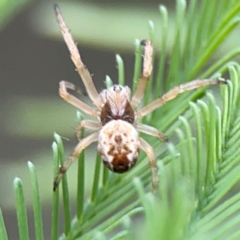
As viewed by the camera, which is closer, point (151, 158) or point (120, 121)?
point (151, 158)

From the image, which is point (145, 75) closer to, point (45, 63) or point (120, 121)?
point (120, 121)

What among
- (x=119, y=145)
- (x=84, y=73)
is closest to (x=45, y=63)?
(x=84, y=73)

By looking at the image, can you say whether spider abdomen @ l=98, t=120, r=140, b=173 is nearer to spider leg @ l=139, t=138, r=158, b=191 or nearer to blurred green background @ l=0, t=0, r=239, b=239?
spider leg @ l=139, t=138, r=158, b=191

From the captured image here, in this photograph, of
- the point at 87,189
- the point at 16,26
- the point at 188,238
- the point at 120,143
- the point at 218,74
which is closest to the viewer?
the point at 188,238

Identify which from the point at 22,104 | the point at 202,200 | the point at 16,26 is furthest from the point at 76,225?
the point at 16,26

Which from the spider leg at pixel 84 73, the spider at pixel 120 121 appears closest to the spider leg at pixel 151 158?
the spider at pixel 120 121

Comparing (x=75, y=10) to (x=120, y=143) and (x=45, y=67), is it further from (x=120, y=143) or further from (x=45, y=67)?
(x=45, y=67)
